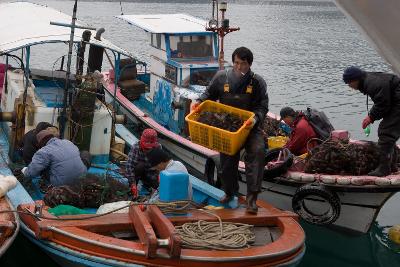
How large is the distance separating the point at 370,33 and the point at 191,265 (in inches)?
166

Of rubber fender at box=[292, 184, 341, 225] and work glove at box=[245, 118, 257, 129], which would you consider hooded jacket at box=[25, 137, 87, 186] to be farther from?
rubber fender at box=[292, 184, 341, 225]

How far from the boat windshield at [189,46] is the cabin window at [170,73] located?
291 millimetres

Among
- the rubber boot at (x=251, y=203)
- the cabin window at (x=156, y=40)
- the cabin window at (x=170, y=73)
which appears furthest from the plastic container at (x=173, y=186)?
the cabin window at (x=156, y=40)

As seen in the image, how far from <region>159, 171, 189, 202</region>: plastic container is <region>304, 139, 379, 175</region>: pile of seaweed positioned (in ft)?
8.68

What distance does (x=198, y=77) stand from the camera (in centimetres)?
1145

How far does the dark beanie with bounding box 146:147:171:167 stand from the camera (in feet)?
22.1

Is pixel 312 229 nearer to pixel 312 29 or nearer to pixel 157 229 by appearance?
pixel 157 229

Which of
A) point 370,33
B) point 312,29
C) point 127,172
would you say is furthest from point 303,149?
point 312,29

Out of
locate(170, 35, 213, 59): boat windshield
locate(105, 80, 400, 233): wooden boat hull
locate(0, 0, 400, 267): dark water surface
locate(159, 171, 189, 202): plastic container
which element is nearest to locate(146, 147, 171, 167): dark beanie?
locate(159, 171, 189, 202): plastic container

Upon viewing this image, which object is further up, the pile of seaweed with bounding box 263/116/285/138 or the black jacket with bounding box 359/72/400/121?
the black jacket with bounding box 359/72/400/121

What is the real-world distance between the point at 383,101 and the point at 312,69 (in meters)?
19.2

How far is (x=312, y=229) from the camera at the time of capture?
29.1ft

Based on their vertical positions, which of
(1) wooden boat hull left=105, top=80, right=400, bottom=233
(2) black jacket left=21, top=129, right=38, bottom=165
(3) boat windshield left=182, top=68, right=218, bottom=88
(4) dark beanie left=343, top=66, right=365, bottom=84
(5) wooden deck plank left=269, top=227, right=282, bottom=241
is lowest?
(1) wooden boat hull left=105, top=80, right=400, bottom=233

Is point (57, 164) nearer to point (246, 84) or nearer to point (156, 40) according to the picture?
point (246, 84)
